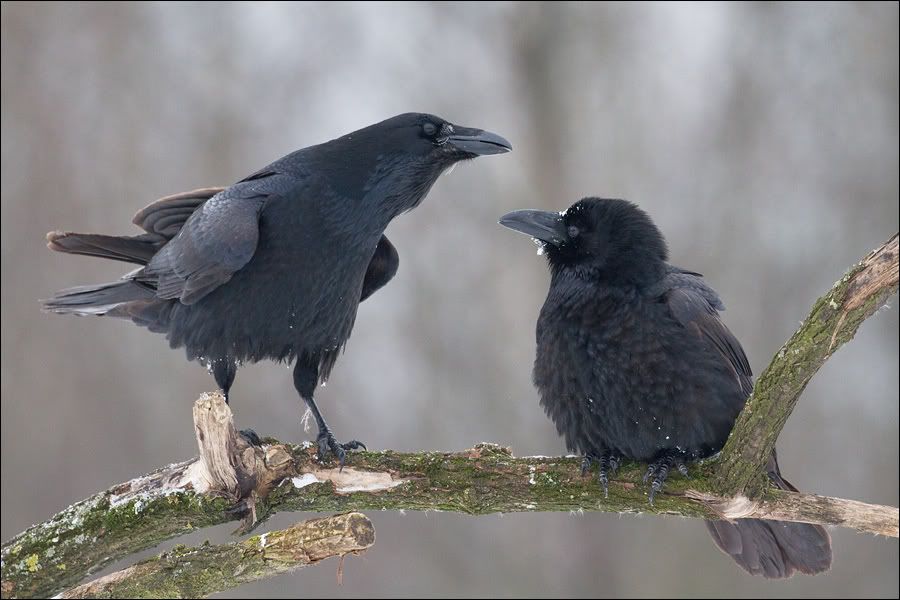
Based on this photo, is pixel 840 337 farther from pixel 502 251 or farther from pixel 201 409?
pixel 502 251

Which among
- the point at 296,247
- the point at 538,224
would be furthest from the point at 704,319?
the point at 296,247

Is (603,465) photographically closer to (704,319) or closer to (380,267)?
(704,319)

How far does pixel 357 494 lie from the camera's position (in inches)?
182

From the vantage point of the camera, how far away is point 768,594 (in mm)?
9484

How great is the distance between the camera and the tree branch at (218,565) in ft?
12.5

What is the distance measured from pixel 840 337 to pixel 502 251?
6.92 metres

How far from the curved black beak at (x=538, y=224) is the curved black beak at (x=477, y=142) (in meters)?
0.43

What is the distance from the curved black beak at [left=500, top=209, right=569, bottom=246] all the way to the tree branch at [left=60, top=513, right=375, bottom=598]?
7.16 feet

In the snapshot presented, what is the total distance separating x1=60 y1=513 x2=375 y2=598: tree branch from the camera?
3.82 m

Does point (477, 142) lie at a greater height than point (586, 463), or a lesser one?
greater

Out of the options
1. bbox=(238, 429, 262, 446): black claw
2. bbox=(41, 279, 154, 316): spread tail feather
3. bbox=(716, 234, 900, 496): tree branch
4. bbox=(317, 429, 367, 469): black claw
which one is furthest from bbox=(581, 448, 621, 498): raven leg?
bbox=(41, 279, 154, 316): spread tail feather

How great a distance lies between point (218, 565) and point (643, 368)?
2150mm

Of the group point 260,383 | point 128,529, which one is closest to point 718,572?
point 260,383

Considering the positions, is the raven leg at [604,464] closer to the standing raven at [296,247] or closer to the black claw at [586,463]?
the black claw at [586,463]
